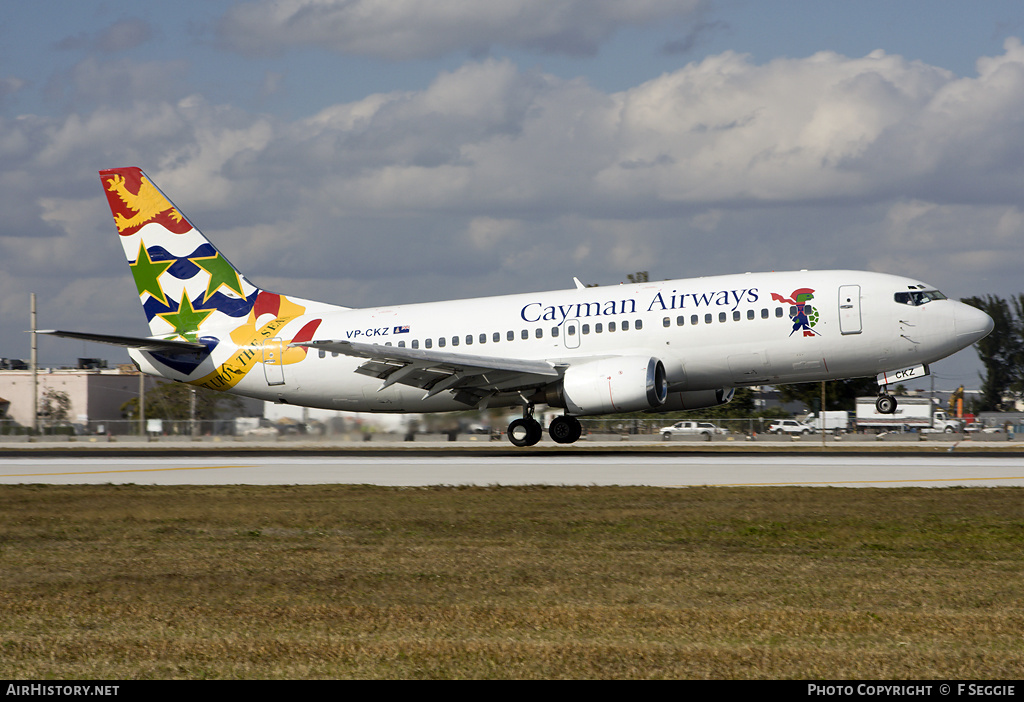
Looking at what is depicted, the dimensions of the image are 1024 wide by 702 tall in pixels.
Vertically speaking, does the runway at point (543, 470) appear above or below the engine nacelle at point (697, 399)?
below

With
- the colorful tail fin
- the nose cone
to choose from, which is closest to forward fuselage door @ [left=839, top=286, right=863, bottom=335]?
the nose cone

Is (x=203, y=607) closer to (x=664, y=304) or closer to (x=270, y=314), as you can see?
(x=664, y=304)

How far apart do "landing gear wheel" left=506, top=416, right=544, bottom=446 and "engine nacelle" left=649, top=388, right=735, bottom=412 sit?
4.44m

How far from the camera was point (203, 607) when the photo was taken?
9.08 m

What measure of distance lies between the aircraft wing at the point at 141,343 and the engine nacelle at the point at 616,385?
42.6 ft

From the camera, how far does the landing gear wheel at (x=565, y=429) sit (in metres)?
33.4

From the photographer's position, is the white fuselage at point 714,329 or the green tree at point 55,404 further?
the green tree at point 55,404

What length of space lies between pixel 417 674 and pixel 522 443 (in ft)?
88.3

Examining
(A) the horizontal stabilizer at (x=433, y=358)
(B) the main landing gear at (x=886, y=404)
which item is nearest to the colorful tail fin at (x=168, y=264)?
(A) the horizontal stabilizer at (x=433, y=358)

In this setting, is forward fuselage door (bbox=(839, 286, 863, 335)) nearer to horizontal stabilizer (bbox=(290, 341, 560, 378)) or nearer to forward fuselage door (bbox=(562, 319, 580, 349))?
→ forward fuselage door (bbox=(562, 319, 580, 349))

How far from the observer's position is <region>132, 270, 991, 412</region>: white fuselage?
96.1 ft

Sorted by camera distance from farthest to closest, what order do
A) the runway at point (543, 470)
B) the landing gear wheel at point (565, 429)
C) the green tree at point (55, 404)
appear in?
the green tree at point (55, 404)
the landing gear wheel at point (565, 429)
the runway at point (543, 470)

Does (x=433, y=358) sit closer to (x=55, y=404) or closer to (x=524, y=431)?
(x=524, y=431)

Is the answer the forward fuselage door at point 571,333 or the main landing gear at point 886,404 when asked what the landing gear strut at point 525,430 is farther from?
the main landing gear at point 886,404
